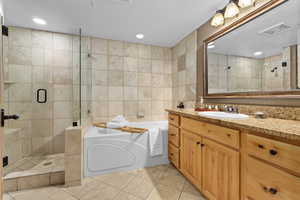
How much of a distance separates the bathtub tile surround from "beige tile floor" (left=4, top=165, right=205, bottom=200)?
0.10m

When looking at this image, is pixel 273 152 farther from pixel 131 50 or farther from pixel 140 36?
pixel 131 50

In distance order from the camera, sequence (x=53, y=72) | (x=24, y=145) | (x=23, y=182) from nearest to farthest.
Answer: (x=23, y=182) < (x=24, y=145) < (x=53, y=72)

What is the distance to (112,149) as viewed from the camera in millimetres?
1982

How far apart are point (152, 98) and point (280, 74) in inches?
86.2

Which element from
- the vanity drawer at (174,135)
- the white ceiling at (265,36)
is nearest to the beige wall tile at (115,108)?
the vanity drawer at (174,135)

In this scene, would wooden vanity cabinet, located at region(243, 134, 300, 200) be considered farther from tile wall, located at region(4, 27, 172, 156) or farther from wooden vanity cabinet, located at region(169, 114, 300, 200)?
tile wall, located at region(4, 27, 172, 156)

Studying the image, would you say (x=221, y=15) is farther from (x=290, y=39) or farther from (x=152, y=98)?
(x=152, y=98)

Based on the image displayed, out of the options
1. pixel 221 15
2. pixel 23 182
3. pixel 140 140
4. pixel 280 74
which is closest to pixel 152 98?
pixel 140 140

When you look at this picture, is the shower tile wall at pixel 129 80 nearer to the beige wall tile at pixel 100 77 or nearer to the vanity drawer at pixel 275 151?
the beige wall tile at pixel 100 77

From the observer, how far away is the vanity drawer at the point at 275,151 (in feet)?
2.30

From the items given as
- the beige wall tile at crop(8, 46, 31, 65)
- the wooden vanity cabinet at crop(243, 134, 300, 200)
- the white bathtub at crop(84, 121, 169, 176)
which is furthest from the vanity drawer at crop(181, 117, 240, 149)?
the beige wall tile at crop(8, 46, 31, 65)

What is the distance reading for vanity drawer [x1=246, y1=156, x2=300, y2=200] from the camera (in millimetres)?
712

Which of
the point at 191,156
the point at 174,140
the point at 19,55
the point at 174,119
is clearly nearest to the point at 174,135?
the point at 174,140

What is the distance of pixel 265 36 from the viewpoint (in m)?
1.38
